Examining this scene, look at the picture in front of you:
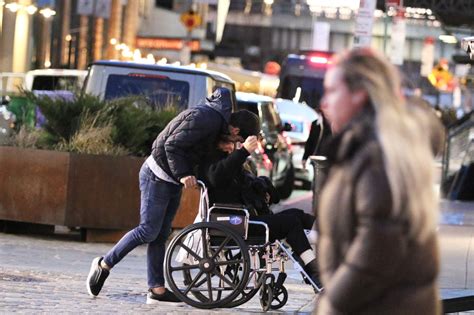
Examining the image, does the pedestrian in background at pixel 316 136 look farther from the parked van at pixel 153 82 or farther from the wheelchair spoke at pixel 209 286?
the wheelchair spoke at pixel 209 286

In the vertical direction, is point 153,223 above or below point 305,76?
above

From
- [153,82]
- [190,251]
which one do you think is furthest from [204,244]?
[153,82]

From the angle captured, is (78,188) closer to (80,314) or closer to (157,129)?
(157,129)

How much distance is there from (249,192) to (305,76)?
3143cm

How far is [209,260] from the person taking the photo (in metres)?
9.93

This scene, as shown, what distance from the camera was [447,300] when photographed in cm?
911

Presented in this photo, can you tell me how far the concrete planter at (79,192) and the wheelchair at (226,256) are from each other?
4.81 meters

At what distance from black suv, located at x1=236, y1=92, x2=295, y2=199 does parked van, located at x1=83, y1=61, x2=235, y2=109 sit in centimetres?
292

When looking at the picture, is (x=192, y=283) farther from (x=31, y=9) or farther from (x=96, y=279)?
(x=31, y=9)

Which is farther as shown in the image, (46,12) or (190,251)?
(46,12)

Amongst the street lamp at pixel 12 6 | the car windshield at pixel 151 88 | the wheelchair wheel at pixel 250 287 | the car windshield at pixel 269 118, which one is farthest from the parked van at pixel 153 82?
the street lamp at pixel 12 6

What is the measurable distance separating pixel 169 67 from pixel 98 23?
148ft

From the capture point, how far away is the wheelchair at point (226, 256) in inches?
388

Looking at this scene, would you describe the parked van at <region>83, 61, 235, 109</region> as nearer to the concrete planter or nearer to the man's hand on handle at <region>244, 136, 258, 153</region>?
the concrete planter
